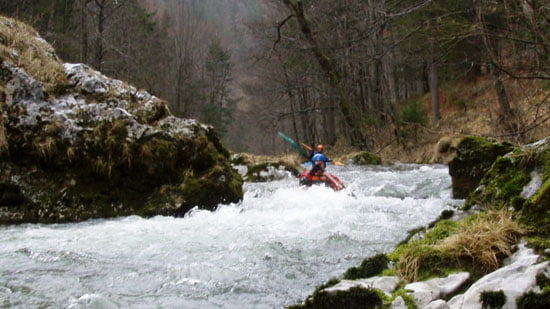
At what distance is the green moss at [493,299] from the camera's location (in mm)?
2172

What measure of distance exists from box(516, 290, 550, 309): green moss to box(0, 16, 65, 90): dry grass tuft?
729 cm

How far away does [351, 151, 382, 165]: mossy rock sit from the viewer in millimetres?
15750

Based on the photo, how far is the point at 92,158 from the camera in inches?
261

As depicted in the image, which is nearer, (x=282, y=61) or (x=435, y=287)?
(x=435, y=287)

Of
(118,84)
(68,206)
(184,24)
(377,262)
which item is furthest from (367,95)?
(377,262)

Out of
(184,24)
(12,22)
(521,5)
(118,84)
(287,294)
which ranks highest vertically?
(184,24)

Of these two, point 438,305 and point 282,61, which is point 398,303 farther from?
point 282,61

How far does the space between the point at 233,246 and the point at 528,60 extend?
354 cm

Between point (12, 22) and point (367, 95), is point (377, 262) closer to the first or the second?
point (12, 22)

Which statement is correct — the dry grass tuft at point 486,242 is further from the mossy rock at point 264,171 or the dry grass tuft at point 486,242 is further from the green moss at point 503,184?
the mossy rock at point 264,171

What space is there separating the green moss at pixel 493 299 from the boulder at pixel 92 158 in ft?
16.8

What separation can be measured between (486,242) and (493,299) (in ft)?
2.83

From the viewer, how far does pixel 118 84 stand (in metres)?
7.77

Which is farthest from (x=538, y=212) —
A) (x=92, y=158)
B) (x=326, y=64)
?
(x=326, y=64)
